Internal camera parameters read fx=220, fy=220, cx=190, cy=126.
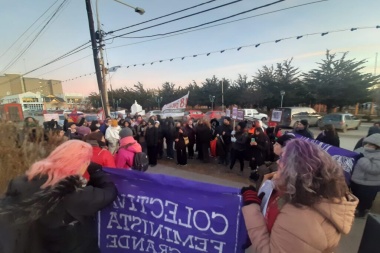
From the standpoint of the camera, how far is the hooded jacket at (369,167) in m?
3.87

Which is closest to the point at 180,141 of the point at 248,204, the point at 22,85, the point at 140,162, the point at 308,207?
the point at 140,162

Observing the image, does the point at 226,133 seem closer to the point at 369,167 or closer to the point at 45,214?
the point at 369,167

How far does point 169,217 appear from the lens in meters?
2.20

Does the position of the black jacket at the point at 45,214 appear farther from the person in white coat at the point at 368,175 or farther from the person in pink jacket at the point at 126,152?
the person in white coat at the point at 368,175

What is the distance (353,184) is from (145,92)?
55.2m

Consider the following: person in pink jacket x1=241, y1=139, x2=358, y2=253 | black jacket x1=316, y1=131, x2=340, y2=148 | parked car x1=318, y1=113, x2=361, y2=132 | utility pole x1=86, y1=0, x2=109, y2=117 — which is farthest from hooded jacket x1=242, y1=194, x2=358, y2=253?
parked car x1=318, y1=113, x2=361, y2=132

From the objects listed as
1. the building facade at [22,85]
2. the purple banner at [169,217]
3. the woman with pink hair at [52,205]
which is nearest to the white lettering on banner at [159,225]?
the purple banner at [169,217]

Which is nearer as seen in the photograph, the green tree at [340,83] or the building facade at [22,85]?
the green tree at [340,83]

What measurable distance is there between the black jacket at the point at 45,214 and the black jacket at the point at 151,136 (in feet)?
20.3

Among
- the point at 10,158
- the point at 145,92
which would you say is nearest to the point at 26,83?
the point at 145,92

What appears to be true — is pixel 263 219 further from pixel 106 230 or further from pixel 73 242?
pixel 106 230

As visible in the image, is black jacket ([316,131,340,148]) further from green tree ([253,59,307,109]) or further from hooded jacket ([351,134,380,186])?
green tree ([253,59,307,109])

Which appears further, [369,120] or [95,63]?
[369,120]

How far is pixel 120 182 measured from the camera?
2.37 meters
